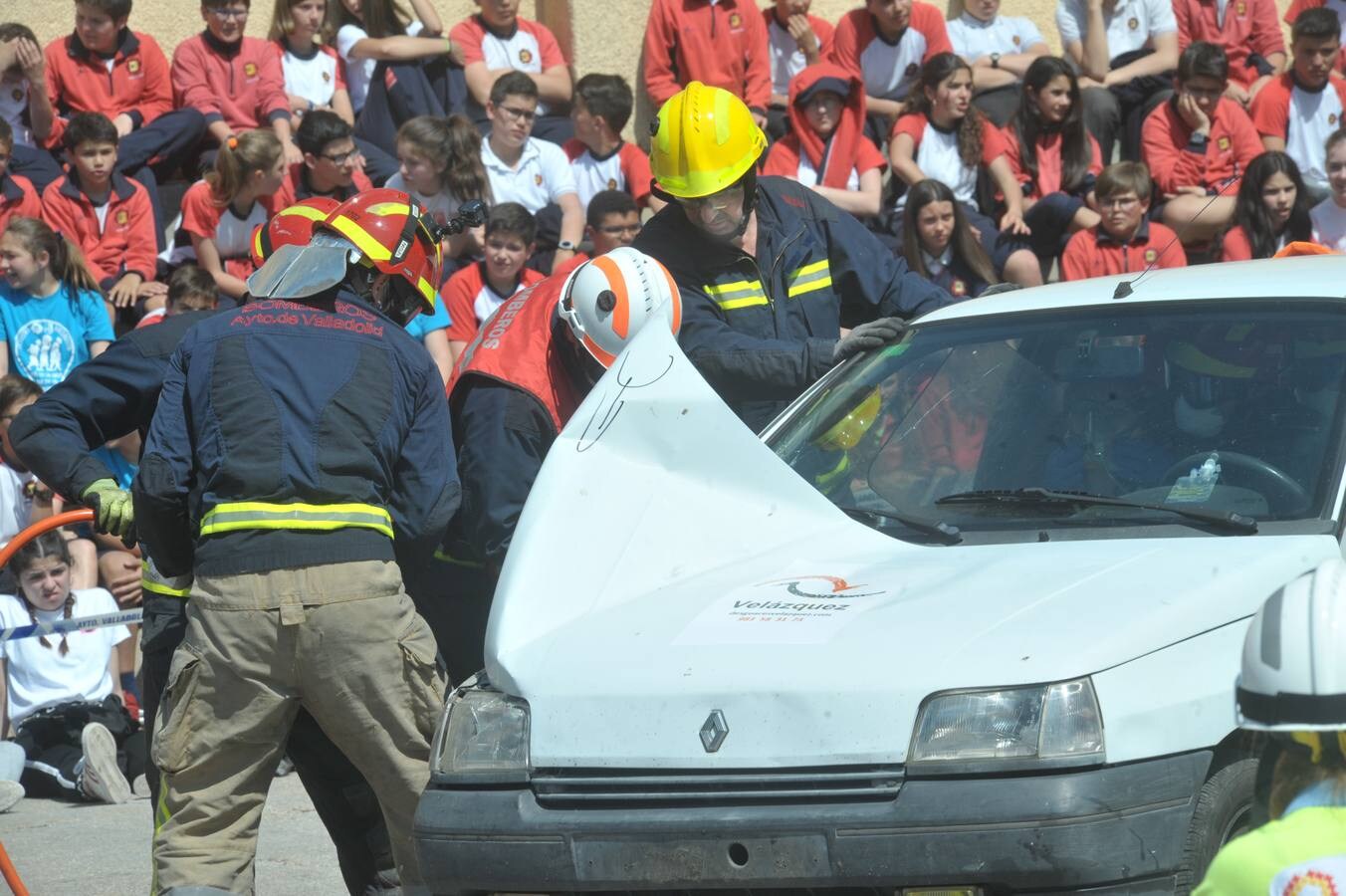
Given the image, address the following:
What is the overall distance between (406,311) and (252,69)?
20.9 ft

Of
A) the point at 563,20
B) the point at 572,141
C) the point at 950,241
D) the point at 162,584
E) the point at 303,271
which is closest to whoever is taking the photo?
the point at 303,271

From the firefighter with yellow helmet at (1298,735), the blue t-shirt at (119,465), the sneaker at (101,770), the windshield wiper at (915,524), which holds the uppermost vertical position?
the firefighter with yellow helmet at (1298,735)

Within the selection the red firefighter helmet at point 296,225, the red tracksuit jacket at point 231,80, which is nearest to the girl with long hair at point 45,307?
the red tracksuit jacket at point 231,80

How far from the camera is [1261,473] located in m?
4.12

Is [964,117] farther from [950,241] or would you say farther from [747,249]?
[747,249]

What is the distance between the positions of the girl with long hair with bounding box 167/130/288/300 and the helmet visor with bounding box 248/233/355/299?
4970mm

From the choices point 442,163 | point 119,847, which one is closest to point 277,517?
point 119,847

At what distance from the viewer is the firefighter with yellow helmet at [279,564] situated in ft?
14.4

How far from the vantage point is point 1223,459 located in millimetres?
4207

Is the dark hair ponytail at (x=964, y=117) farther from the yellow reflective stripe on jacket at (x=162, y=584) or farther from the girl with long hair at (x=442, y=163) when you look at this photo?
the yellow reflective stripe on jacket at (x=162, y=584)

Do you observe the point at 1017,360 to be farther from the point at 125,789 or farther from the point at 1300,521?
the point at 125,789

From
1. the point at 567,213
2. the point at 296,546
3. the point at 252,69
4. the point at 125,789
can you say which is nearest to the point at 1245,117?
the point at 567,213

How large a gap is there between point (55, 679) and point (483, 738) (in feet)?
14.9

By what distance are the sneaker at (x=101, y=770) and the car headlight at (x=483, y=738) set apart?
145 inches
